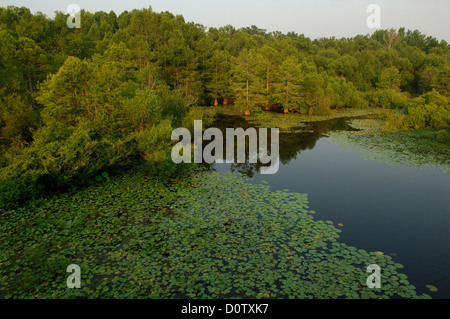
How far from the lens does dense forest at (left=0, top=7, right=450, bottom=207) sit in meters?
13.6

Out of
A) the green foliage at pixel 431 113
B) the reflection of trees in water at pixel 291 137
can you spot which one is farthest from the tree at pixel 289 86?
the green foliage at pixel 431 113

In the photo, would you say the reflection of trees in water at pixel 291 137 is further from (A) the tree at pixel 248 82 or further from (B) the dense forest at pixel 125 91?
(B) the dense forest at pixel 125 91

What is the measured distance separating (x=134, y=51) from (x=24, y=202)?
34434 millimetres

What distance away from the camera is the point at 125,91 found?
2320 cm

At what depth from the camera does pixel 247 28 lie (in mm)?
125375

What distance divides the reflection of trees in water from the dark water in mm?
159

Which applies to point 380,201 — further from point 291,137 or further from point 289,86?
point 289,86

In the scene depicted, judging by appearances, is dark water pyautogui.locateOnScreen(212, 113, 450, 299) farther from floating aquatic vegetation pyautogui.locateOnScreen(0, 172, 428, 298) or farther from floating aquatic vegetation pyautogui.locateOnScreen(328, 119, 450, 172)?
floating aquatic vegetation pyautogui.locateOnScreen(328, 119, 450, 172)

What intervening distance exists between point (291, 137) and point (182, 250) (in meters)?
20.3

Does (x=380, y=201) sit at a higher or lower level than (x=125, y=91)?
lower

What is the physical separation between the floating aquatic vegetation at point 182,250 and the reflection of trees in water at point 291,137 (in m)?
5.19

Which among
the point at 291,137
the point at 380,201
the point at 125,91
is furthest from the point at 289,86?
the point at 380,201

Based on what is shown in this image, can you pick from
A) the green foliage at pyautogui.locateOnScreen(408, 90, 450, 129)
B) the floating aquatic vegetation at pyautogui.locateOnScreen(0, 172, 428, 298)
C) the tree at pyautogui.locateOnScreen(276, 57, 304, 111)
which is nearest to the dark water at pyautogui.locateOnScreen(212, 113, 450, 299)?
the floating aquatic vegetation at pyautogui.locateOnScreen(0, 172, 428, 298)
